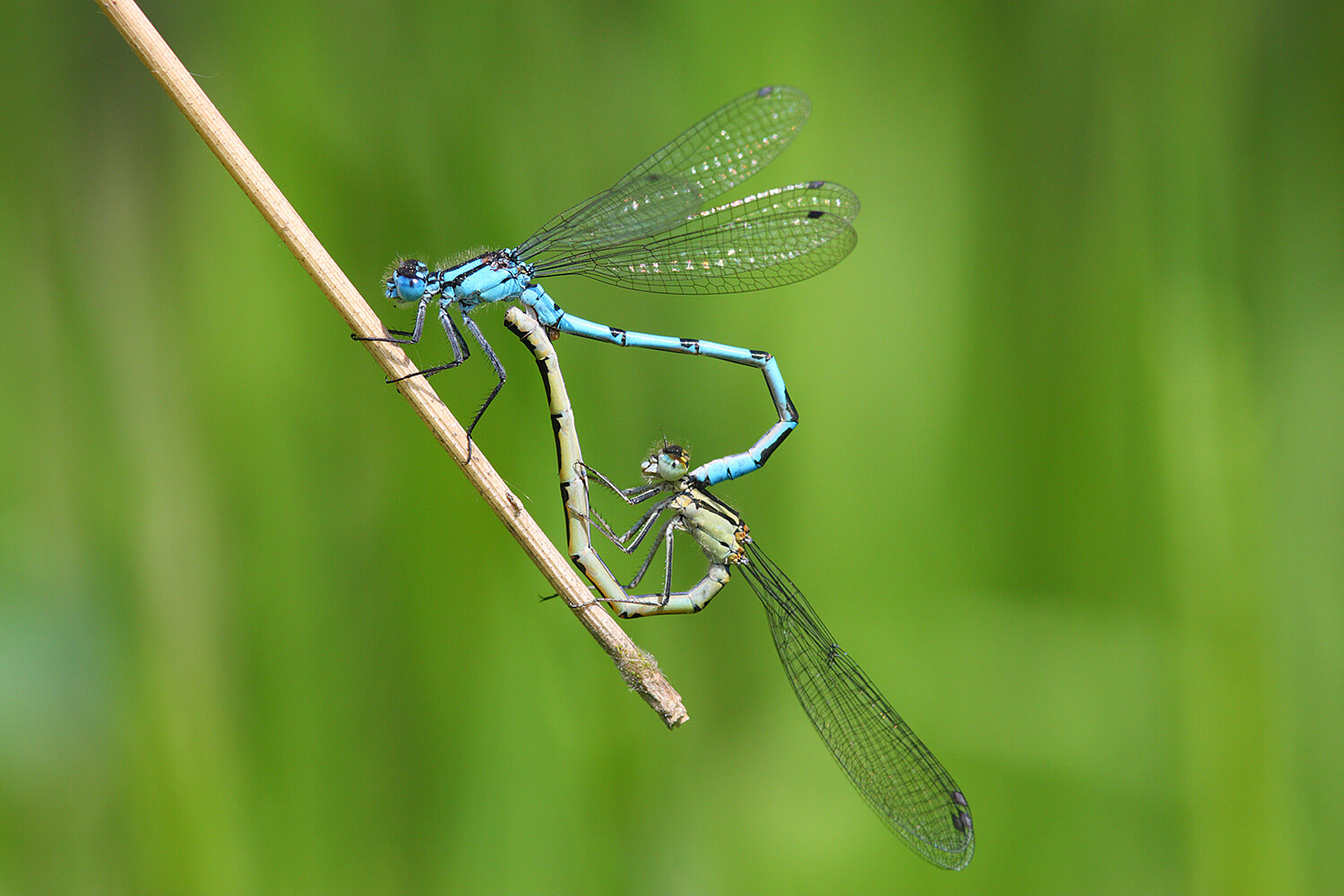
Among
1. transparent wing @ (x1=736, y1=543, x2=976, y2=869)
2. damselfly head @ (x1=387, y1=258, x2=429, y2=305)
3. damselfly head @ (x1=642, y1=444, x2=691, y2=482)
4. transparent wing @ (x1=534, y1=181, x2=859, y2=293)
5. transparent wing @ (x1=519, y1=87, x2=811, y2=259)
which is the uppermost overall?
transparent wing @ (x1=519, y1=87, x2=811, y2=259)

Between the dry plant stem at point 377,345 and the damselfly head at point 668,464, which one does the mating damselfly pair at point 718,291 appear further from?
the dry plant stem at point 377,345

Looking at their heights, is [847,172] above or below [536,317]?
above

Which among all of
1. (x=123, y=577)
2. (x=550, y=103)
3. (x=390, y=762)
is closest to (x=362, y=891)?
(x=390, y=762)

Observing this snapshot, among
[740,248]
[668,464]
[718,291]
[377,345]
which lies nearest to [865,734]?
[668,464]

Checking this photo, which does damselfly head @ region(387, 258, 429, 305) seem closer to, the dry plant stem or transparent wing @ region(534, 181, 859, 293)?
the dry plant stem

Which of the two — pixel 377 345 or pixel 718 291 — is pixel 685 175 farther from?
pixel 377 345

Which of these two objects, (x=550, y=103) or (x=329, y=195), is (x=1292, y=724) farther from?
(x=329, y=195)

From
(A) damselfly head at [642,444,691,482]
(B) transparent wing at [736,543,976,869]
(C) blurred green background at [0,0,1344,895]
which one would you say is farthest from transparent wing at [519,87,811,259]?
(B) transparent wing at [736,543,976,869]

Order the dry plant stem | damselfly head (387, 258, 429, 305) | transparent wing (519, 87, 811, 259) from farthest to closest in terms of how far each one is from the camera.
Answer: transparent wing (519, 87, 811, 259) → damselfly head (387, 258, 429, 305) → the dry plant stem
